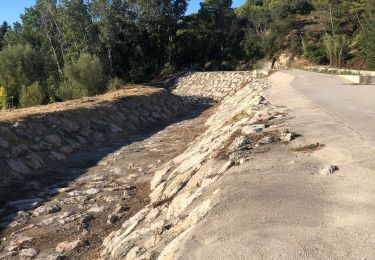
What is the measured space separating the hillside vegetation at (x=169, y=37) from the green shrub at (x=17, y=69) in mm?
56

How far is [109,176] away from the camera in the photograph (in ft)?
33.6

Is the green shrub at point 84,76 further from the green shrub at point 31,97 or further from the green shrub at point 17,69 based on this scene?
the green shrub at point 17,69

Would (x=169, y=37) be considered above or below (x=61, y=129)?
above

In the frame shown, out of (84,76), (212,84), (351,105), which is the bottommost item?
(212,84)

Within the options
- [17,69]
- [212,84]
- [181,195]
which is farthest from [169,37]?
[181,195]

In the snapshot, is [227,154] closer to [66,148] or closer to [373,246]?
[373,246]

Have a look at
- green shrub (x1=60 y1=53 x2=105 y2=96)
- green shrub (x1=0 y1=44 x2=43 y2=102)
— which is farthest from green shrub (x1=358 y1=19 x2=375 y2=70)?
green shrub (x1=0 y1=44 x2=43 y2=102)

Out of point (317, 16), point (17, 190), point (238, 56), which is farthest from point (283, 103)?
point (317, 16)

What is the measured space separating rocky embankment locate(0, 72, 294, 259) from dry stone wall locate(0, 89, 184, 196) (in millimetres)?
36

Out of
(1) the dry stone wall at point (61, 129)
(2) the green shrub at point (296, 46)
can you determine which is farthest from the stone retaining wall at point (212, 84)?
(2) the green shrub at point (296, 46)

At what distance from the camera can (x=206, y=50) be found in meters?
46.6

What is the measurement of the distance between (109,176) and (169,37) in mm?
36443

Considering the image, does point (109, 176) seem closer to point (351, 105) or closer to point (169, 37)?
point (351, 105)

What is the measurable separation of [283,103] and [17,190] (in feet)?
22.2
